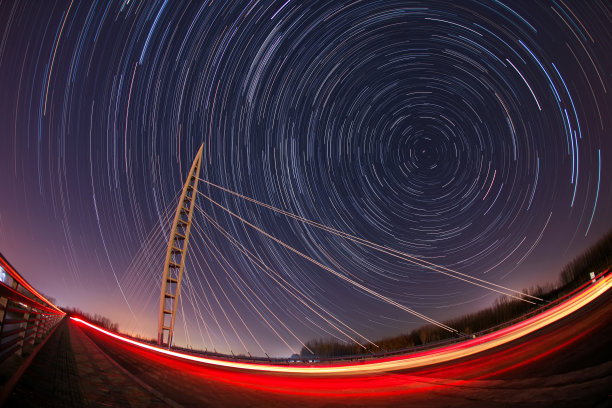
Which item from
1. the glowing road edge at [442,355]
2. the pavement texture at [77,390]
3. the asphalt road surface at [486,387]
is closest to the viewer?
the asphalt road surface at [486,387]

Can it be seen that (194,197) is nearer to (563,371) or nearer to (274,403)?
(274,403)

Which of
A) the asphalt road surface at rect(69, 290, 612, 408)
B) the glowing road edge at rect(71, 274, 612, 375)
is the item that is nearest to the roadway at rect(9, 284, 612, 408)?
the asphalt road surface at rect(69, 290, 612, 408)

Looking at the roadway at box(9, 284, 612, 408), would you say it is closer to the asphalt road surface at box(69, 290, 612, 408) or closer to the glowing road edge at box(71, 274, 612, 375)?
the asphalt road surface at box(69, 290, 612, 408)

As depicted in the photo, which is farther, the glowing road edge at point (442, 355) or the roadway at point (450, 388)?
the glowing road edge at point (442, 355)

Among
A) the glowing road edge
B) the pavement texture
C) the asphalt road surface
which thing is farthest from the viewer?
the glowing road edge

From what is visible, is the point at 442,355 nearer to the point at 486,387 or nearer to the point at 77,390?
the point at 486,387

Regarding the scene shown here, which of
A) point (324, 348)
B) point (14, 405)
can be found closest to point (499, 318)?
point (324, 348)

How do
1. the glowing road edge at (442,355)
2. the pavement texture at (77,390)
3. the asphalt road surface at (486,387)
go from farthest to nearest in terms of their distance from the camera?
the glowing road edge at (442,355) < the pavement texture at (77,390) < the asphalt road surface at (486,387)

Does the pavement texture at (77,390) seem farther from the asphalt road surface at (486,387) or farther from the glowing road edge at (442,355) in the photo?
the glowing road edge at (442,355)

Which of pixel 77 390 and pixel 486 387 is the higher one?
pixel 486 387

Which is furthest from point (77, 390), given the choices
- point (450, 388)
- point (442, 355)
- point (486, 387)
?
point (442, 355)

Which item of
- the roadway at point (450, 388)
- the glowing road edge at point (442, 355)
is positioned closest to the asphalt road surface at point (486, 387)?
the roadway at point (450, 388)
